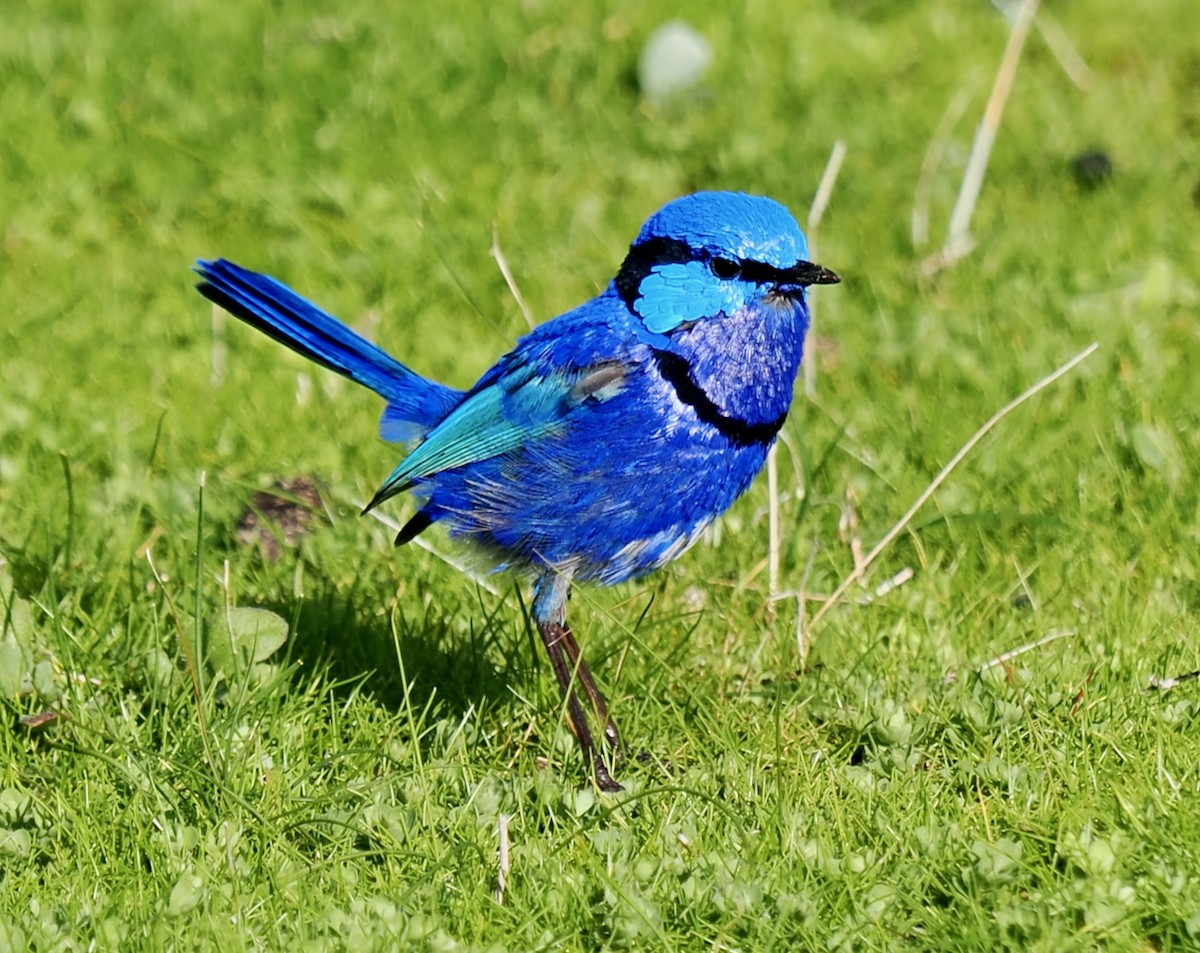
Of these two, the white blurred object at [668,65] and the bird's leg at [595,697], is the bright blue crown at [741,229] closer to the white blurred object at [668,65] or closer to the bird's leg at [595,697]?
the bird's leg at [595,697]

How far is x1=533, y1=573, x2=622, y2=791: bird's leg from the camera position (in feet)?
11.6

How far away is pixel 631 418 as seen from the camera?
3.46m

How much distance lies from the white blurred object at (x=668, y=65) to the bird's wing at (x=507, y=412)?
3.14 metres

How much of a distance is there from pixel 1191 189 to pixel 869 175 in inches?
45.3

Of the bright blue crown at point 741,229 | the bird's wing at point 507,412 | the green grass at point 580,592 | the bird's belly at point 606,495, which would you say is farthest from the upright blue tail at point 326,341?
the bright blue crown at point 741,229

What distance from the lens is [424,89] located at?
6.51 m

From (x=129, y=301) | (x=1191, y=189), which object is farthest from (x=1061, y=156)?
(x=129, y=301)

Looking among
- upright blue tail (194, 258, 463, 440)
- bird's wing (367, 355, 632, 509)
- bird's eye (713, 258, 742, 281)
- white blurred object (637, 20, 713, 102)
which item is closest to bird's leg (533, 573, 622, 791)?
bird's wing (367, 355, 632, 509)

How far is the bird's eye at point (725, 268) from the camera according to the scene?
342cm

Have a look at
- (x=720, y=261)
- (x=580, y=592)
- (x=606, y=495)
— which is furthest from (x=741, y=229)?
(x=580, y=592)

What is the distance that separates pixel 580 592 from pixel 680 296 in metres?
0.65

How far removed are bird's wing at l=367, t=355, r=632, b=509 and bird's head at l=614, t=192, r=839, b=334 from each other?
0.56 feet

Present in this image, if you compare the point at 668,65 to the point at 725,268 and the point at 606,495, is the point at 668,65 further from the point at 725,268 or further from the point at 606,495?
the point at 606,495

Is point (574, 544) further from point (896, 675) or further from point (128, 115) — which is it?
point (128, 115)
